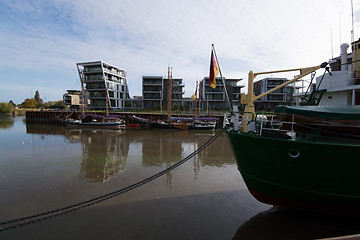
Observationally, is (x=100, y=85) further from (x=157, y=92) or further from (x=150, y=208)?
(x=150, y=208)

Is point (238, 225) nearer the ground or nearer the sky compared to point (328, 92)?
nearer the ground

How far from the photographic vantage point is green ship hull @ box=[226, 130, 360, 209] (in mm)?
4422

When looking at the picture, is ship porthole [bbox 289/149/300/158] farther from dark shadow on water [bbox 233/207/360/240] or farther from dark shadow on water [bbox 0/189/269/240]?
dark shadow on water [bbox 0/189/269/240]

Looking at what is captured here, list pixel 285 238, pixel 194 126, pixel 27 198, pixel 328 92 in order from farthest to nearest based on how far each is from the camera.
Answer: pixel 194 126, pixel 328 92, pixel 27 198, pixel 285 238

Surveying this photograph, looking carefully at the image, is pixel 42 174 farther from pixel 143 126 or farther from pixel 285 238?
pixel 143 126

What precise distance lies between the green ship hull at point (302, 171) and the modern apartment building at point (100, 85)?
171 feet

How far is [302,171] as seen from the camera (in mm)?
4730

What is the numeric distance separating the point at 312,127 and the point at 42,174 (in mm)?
11897

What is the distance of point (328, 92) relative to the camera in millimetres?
8992

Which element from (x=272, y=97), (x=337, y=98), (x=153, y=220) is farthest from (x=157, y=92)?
(x=153, y=220)

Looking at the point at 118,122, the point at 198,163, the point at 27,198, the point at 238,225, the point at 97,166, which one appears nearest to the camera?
the point at 238,225

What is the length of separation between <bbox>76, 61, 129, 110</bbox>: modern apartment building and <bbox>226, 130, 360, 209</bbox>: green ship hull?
5209cm

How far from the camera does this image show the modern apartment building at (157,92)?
182 feet

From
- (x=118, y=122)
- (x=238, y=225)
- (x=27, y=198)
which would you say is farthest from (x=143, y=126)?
(x=238, y=225)
